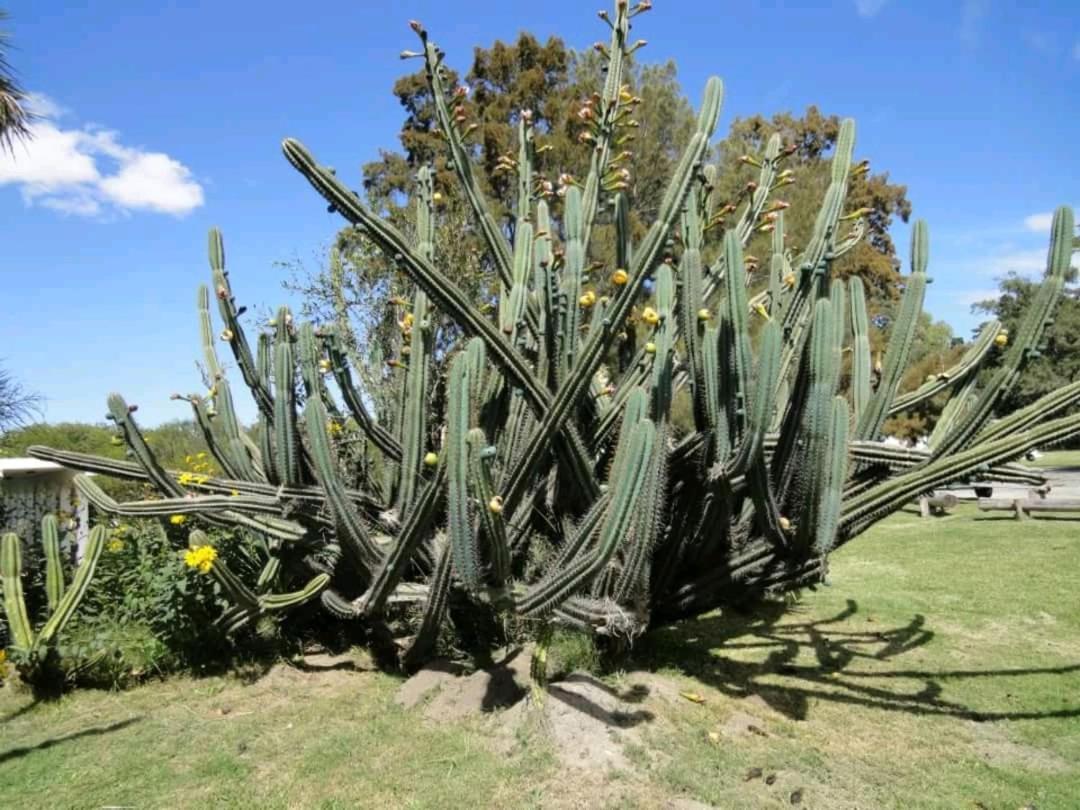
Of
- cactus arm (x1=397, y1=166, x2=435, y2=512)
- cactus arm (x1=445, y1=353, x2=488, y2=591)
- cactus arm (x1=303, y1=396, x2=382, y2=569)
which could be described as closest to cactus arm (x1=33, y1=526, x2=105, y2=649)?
cactus arm (x1=303, y1=396, x2=382, y2=569)

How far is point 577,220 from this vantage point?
412 cm

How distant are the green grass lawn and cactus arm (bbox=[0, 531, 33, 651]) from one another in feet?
1.27

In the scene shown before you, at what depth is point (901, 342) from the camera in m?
4.11

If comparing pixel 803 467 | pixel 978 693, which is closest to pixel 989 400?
pixel 803 467

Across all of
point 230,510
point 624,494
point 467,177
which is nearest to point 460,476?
point 624,494

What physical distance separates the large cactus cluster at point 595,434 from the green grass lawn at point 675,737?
0.49 m

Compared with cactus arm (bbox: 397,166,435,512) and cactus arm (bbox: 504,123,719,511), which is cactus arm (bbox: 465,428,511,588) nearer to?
cactus arm (bbox: 504,123,719,511)

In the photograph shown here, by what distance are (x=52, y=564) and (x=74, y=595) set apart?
0.29 meters

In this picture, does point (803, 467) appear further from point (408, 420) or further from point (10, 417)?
point (10, 417)

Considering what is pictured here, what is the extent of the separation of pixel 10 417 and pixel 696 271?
7.53 m

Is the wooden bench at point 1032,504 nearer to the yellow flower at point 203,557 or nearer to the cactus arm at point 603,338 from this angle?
the cactus arm at point 603,338

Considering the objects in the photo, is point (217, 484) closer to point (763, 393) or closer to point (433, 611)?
point (433, 611)

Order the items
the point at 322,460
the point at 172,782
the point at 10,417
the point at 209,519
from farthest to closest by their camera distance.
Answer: the point at 10,417
the point at 209,519
the point at 322,460
the point at 172,782

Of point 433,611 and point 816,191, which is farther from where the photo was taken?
point 816,191
